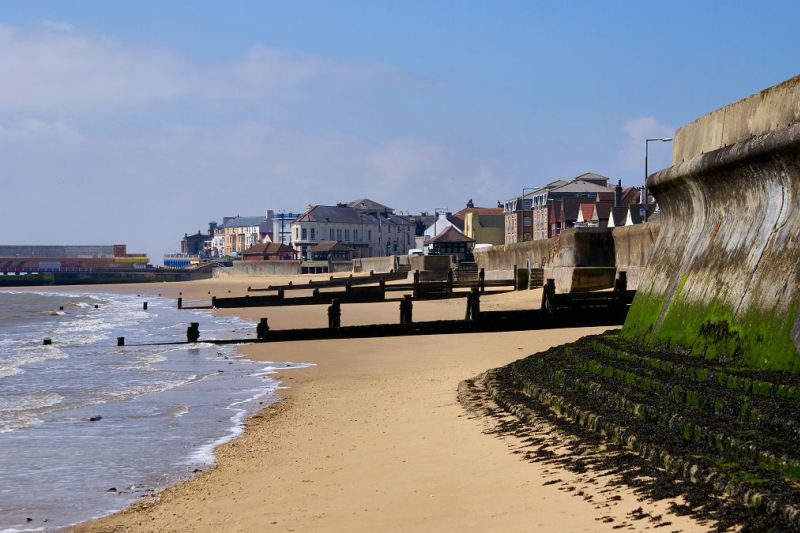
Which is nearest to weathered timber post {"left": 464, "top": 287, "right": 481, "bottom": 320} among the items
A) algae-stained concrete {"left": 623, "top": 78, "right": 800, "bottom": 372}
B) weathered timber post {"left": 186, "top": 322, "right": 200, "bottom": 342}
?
weathered timber post {"left": 186, "top": 322, "right": 200, "bottom": 342}

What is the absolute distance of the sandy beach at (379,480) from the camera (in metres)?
7.39

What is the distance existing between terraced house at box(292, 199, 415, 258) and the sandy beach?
14276 cm

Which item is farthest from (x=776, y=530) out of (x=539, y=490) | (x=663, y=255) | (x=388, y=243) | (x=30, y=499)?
(x=388, y=243)

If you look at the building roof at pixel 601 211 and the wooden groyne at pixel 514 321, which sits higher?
the building roof at pixel 601 211

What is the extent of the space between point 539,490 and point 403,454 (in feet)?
10.3

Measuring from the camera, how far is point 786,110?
9953 millimetres

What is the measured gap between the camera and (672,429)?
8125 millimetres

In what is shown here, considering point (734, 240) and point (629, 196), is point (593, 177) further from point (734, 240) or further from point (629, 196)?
point (734, 240)

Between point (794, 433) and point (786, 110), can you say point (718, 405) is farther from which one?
point (786, 110)

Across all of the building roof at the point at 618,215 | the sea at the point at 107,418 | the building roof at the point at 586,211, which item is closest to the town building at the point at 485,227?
the building roof at the point at 586,211

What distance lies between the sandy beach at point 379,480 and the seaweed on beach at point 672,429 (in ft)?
0.78

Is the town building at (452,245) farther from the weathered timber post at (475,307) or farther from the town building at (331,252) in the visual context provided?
the weathered timber post at (475,307)

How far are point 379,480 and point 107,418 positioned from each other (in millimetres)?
7776

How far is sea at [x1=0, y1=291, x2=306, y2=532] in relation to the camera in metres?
10.6
